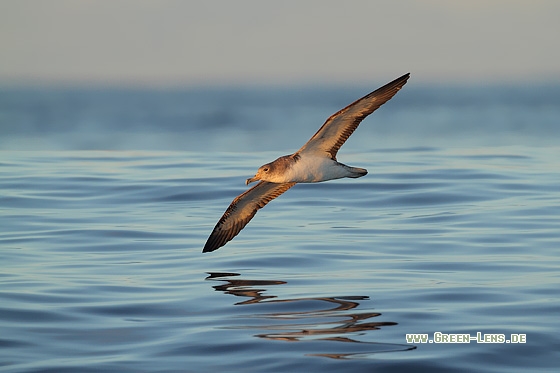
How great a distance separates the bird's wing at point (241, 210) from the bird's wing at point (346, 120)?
1983 millimetres

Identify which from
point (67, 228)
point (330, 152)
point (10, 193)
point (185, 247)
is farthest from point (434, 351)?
point (10, 193)

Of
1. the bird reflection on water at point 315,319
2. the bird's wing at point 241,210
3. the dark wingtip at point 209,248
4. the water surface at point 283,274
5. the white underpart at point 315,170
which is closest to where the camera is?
the water surface at point 283,274

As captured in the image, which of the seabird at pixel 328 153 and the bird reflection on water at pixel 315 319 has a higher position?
the seabird at pixel 328 153

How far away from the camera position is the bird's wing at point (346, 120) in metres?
13.5

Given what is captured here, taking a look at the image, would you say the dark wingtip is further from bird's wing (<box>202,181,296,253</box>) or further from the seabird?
the seabird

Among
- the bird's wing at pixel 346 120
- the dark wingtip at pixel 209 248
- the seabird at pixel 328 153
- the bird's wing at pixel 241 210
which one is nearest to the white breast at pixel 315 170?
the seabird at pixel 328 153

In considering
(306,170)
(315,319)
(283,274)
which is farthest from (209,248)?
Result: (315,319)

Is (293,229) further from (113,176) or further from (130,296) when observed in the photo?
(113,176)

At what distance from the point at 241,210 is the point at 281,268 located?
3.78 feet

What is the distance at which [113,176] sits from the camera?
2811 cm

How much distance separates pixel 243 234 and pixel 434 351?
8134 millimetres

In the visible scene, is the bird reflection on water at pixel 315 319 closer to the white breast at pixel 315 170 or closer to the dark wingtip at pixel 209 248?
the dark wingtip at pixel 209 248

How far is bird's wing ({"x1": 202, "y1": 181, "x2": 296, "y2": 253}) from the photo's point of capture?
1631cm

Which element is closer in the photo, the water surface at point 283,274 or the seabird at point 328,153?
the water surface at point 283,274
